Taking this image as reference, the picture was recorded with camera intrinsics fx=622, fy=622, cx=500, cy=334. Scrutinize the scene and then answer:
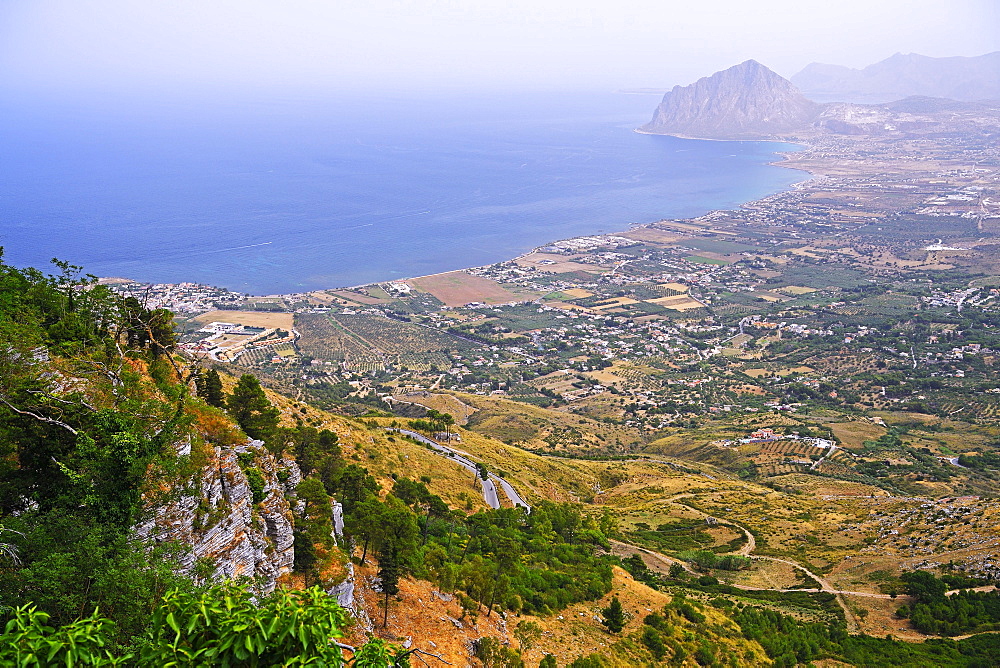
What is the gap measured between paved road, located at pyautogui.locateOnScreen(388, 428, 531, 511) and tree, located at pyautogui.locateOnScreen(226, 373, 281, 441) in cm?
1422

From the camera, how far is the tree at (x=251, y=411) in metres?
19.9

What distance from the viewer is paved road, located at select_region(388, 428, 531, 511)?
108ft

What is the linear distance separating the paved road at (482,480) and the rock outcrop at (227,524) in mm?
19039

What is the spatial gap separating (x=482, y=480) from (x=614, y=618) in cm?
1486

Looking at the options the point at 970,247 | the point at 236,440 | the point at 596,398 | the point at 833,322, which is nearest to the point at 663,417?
the point at 596,398

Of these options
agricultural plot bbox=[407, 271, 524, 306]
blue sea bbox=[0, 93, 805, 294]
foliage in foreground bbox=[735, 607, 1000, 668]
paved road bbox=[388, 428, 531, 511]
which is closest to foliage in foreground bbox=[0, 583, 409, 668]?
foliage in foreground bbox=[735, 607, 1000, 668]

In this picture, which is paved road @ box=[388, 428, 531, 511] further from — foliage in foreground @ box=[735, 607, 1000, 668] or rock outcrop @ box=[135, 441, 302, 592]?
rock outcrop @ box=[135, 441, 302, 592]

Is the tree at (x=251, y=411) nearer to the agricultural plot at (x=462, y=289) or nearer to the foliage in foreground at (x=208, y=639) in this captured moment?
the foliage in foreground at (x=208, y=639)

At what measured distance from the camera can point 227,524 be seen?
12125mm

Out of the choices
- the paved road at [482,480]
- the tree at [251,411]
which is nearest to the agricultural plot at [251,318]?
the paved road at [482,480]

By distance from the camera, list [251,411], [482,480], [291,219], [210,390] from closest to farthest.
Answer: [210,390] < [251,411] < [482,480] < [291,219]

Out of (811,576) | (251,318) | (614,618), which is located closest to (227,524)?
(614,618)

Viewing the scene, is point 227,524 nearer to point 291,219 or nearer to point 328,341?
Answer: point 328,341

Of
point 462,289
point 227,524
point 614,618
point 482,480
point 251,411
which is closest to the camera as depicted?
point 227,524
